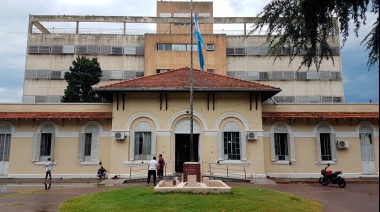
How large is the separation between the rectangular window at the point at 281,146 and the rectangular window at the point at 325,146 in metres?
2.29

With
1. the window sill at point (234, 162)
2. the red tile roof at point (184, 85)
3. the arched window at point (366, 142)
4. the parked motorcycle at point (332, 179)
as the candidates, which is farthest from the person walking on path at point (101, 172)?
the arched window at point (366, 142)

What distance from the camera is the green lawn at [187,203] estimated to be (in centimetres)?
970

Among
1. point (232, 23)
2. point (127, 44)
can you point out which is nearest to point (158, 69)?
point (127, 44)

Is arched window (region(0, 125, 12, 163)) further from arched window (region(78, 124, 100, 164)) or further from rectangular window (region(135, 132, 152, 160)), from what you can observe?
rectangular window (region(135, 132, 152, 160))

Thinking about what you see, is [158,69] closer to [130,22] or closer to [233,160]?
[130,22]

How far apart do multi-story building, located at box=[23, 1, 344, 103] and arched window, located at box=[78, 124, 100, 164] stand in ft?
66.1

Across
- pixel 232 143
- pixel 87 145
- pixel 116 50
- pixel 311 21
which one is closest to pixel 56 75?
pixel 116 50

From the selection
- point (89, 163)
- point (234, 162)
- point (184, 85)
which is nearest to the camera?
point (234, 162)

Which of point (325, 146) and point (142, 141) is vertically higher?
point (142, 141)

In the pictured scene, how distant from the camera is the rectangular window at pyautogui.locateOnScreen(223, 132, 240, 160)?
797 inches

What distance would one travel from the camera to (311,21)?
7348mm

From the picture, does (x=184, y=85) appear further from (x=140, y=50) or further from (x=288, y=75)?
(x=288, y=75)

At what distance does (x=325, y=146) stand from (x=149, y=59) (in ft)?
82.1

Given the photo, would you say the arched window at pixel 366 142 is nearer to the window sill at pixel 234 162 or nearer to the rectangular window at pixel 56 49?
the window sill at pixel 234 162
